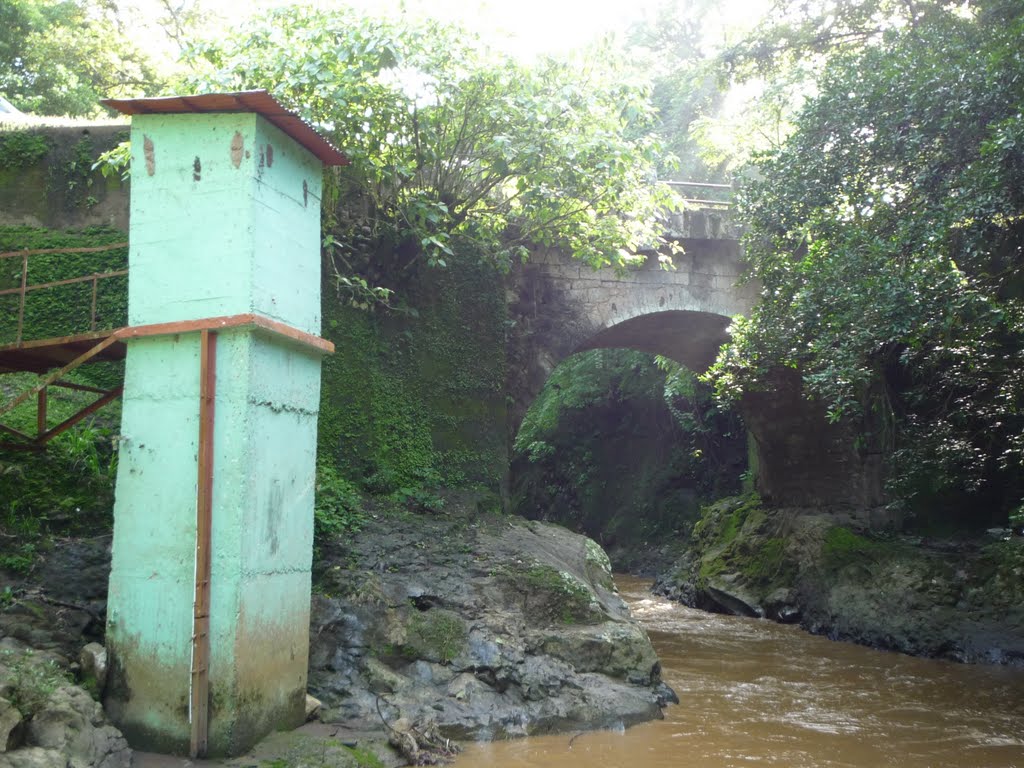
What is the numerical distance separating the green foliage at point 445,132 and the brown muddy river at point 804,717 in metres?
4.23

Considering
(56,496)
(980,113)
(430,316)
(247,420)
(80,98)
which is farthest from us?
(80,98)

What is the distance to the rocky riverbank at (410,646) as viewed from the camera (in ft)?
13.3

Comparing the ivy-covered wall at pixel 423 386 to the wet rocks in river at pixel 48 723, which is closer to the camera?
the wet rocks in river at pixel 48 723

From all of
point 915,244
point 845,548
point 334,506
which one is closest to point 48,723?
point 334,506

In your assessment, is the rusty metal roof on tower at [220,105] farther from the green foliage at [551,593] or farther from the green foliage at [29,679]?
the green foliage at [551,593]

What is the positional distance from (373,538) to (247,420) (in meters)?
2.66

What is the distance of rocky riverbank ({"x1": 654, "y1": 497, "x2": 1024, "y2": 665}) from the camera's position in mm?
8820

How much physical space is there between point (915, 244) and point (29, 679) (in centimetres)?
692

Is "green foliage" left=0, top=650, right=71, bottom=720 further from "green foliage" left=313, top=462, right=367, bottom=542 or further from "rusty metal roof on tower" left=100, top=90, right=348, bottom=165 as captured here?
"rusty metal roof on tower" left=100, top=90, right=348, bottom=165

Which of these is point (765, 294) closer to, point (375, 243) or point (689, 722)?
point (375, 243)

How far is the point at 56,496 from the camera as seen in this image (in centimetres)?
594

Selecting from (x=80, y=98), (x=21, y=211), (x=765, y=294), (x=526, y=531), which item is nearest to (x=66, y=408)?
(x=21, y=211)

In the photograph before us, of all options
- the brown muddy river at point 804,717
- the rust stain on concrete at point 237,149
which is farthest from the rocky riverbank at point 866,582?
the rust stain on concrete at point 237,149

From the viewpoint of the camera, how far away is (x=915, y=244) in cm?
740
